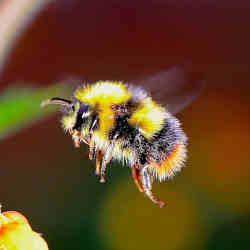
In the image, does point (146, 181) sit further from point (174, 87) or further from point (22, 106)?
point (22, 106)

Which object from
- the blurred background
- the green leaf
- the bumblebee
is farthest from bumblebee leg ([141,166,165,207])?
the blurred background

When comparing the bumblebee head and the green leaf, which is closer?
the bumblebee head

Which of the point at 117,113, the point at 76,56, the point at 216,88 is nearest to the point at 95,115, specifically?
the point at 117,113

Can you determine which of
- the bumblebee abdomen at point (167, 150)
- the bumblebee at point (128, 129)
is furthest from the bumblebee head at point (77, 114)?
the bumblebee abdomen at point (167, 150)

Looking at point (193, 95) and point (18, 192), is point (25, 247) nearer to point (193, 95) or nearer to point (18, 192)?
point (193, 95)

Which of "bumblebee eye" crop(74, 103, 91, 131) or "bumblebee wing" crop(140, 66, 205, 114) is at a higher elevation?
"bumblebee wing" crop(140, 66, 205, 114)

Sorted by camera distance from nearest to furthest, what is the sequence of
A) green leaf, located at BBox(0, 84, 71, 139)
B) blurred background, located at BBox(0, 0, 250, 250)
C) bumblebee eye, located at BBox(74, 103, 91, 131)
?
bumblebee eye, located at BBox(74, 103, 91, 131) < green leaf, located at BBox(0, 84, 71, 139) < blurred background, located at BBox(0, 0, 250, 250)

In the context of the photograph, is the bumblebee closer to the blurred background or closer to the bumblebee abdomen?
the bumblebee abdomen

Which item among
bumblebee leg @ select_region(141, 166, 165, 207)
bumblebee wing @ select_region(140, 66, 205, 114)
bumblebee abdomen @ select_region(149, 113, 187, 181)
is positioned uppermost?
bumblebee wing @ select_region(140, 66, 205, 114)
